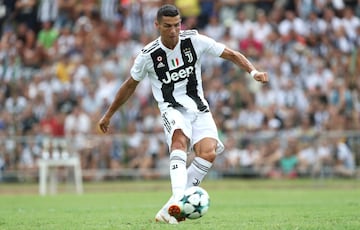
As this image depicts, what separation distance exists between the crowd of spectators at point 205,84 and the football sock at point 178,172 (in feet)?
50.7

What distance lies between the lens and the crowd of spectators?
1068 inches

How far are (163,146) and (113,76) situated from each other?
4348 mm

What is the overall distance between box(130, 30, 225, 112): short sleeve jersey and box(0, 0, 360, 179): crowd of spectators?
14855 mm

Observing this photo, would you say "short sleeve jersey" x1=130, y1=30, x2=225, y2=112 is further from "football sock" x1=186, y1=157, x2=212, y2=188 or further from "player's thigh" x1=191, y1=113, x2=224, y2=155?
"football sock" x1=186, y1=157, x2=212, y2=188

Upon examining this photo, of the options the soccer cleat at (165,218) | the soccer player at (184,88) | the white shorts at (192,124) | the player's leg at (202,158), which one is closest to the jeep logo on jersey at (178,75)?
the soccer player at (184,88)

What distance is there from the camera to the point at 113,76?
30.5 metres

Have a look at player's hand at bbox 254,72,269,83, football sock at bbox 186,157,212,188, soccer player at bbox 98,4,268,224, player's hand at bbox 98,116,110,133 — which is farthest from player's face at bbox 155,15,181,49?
football sock at bbox 186,157,212,188

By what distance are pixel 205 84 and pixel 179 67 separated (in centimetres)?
1744

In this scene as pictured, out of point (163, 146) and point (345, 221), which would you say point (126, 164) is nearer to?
point (163, 146)

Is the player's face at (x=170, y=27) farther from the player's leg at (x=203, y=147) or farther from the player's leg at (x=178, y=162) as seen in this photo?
the player's leg at (x=178, y=162)

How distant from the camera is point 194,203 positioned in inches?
421

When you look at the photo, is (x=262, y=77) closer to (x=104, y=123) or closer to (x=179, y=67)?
(x=179, y=67)

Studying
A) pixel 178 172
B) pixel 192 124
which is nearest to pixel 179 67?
pixel 192 124

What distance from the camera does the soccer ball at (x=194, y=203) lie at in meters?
10.7
